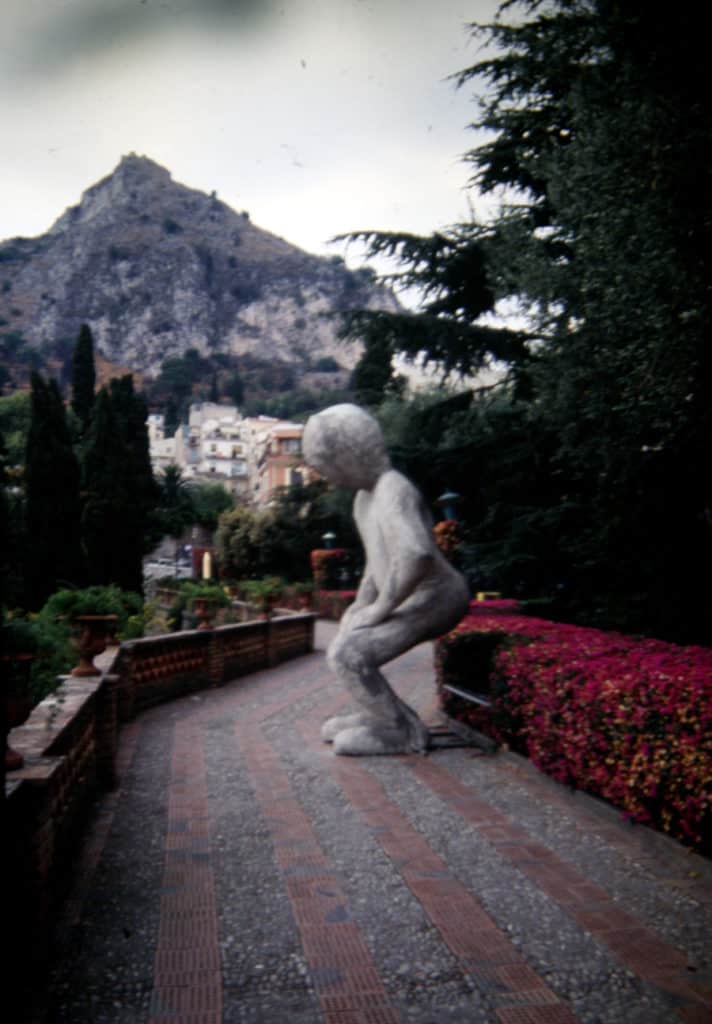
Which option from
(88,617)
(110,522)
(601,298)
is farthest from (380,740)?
(110,522)

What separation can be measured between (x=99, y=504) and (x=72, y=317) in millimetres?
114669

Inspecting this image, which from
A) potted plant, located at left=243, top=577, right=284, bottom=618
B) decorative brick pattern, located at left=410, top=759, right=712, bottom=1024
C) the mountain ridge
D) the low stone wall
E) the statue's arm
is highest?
the mountain ridge

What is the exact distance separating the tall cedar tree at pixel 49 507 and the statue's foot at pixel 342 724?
1791cm

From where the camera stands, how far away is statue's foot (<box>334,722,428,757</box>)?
6.12 meters

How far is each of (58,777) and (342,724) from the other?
3.38 m

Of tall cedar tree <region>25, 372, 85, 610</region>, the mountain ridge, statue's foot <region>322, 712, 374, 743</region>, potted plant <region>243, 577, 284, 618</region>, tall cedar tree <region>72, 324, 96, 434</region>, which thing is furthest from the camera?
the mountain ridge

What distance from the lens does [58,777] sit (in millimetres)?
3459

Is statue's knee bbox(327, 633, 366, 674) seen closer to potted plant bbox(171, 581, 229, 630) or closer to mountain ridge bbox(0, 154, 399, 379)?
potted plant bbox(171, 581, 229, 630)

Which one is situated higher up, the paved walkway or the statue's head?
the statue's head

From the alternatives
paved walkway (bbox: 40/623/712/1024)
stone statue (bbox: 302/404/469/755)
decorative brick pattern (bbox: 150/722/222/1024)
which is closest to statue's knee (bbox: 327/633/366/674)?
stone statue (bbox: 302/404/469/755)

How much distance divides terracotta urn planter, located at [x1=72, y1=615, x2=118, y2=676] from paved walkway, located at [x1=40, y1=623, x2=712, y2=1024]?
3.13 ft

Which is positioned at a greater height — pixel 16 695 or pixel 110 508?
pixel 110 508

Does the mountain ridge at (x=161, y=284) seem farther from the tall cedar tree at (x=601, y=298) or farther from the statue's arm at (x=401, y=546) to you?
the statue's arm at (x=401, y=546)

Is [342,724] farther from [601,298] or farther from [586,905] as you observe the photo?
[601,298]
